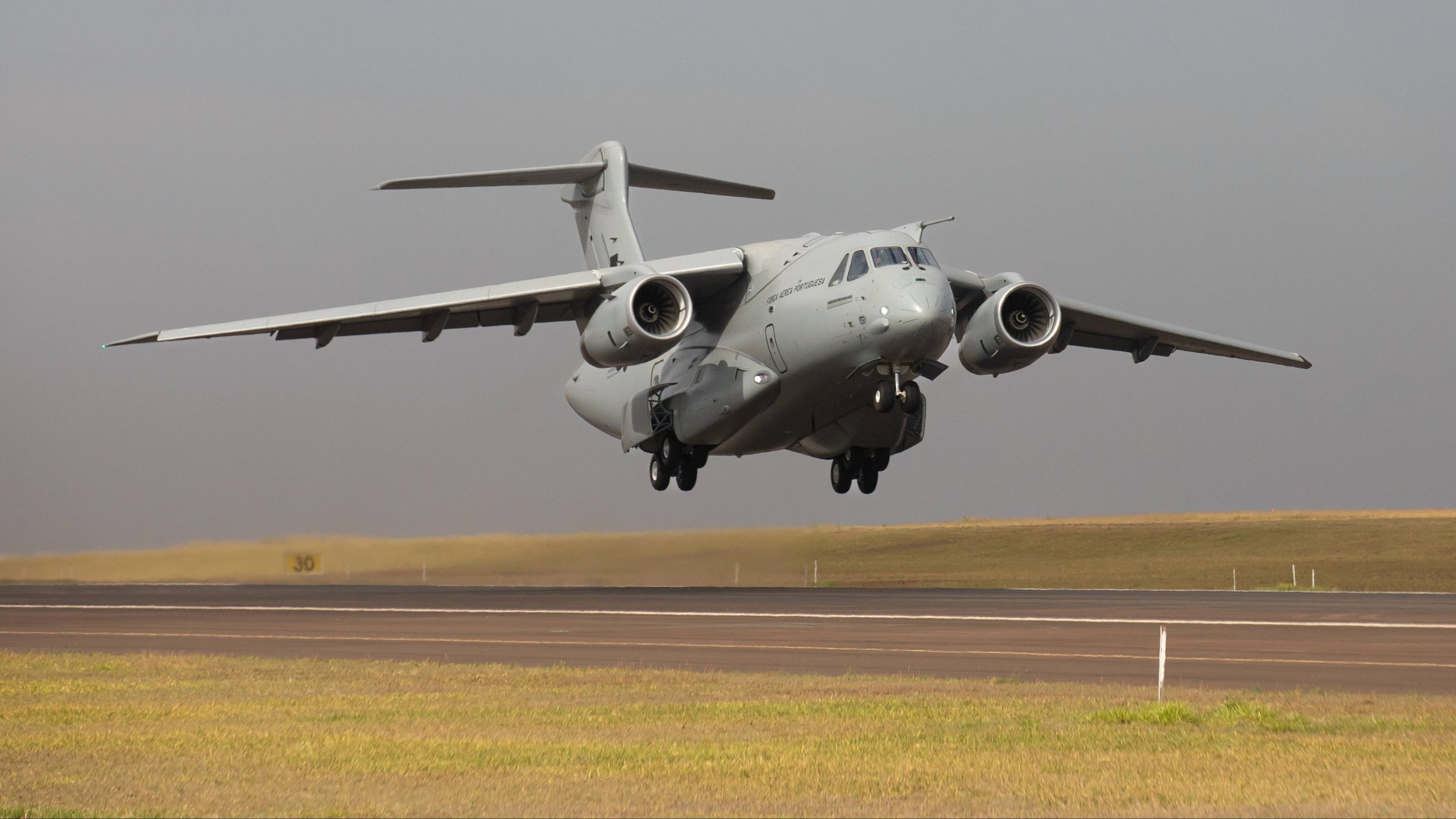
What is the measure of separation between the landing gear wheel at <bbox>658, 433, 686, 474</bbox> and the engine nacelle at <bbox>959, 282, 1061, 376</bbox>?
251 inches

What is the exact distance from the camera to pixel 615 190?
1366 inches

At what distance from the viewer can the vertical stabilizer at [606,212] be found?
34.0 metres

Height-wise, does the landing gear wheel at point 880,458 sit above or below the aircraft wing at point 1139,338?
below

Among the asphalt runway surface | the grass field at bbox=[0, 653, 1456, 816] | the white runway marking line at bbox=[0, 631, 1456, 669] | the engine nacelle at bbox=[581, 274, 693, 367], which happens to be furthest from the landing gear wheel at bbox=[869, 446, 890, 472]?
the grass field at bbox=[0, 653, 1456, 816]

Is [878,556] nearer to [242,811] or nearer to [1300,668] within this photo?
[1300,668]

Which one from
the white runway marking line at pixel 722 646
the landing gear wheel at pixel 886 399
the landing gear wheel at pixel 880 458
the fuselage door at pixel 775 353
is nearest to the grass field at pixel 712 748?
the white runway marking line at pixel 722 646

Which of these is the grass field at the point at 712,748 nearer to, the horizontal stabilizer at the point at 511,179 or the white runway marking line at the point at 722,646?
the white runway marking line at the point at 722,646

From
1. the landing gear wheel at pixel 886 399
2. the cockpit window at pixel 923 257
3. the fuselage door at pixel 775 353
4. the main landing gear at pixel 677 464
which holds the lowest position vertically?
the main landing gear at pixel 677 464

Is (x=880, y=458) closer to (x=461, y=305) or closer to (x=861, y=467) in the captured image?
(x=861, y=467)

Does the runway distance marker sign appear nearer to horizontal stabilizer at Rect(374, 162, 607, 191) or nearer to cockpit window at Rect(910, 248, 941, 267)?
horizontal stabilizer at Rect(374, 162, 607, 191)

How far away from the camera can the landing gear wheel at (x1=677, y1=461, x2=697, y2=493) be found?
30984mm

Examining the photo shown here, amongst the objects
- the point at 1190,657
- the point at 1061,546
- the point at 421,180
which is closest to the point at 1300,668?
the point at 1190,657

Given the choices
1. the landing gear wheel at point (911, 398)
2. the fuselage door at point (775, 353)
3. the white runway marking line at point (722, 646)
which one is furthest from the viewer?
the fuselage door at point (775, 353)

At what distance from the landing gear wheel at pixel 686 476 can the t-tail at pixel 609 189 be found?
509cm
